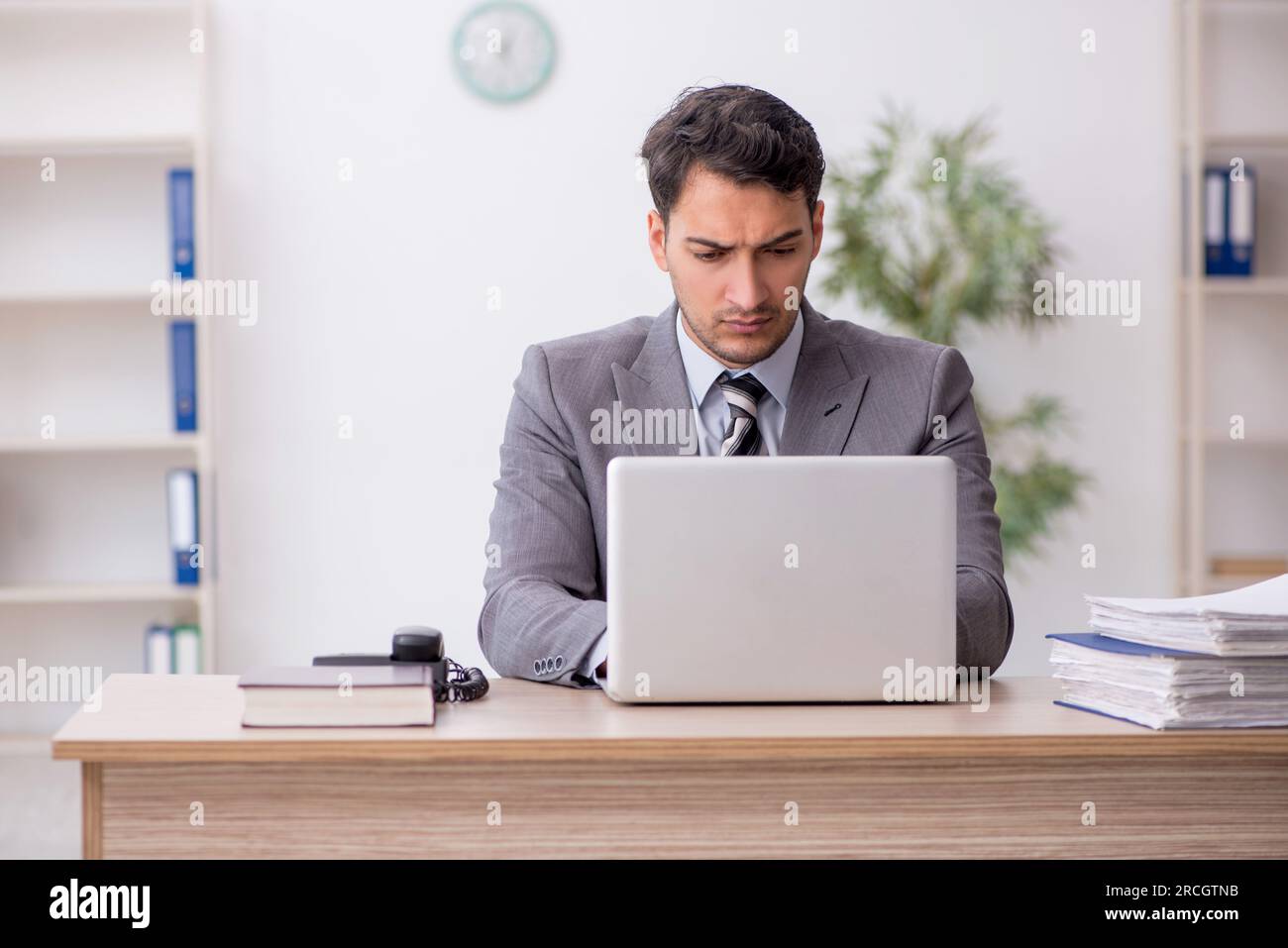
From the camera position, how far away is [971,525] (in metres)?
1.87

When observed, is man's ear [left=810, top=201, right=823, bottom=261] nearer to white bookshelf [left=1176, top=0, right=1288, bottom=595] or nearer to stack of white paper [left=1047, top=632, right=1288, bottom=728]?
stack of white paper [left=1047, top=632, right=1288, bottom=728]

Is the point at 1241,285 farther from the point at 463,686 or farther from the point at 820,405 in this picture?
the point at 463,686

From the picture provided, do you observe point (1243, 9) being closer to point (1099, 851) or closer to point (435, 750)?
point (1099, 851)

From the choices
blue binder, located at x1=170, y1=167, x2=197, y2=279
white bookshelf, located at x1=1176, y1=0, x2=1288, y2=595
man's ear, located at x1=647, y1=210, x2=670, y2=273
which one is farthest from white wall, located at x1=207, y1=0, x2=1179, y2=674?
man's ear, located at x1=647, y1=210, x2=670, y2=273

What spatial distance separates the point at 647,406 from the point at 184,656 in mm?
2161

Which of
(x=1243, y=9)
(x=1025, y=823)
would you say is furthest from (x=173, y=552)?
(x=1243, y=9)

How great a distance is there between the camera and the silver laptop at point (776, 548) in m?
1.32

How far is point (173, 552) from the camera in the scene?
367 cm

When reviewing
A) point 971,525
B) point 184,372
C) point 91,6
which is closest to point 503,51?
point 91,6

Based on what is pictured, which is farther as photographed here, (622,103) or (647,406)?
(622,103)

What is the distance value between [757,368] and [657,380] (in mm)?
156

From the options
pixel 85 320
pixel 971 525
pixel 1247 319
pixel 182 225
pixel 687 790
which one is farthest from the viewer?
pixel 1247 319

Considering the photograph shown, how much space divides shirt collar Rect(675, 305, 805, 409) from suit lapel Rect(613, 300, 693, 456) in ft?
0.05

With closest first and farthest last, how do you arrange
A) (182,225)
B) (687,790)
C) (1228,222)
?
(687,790)
(182,225)
(1228,222)
